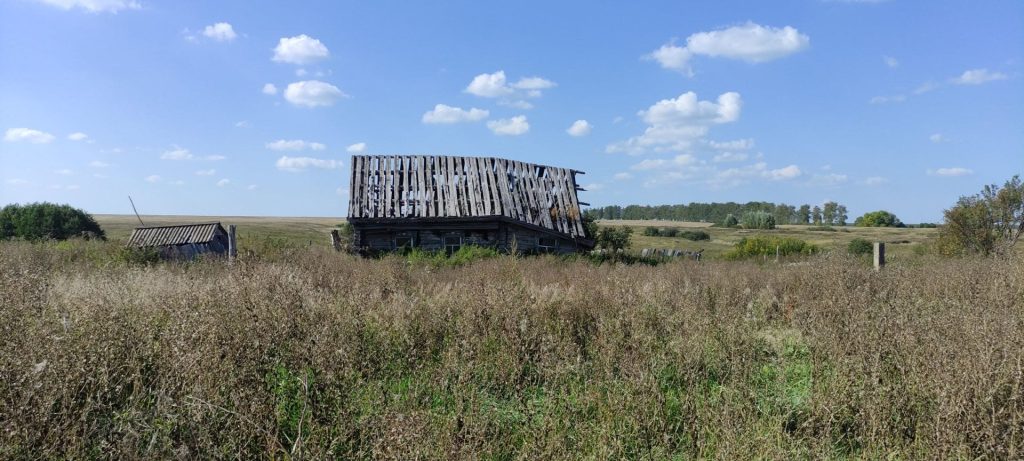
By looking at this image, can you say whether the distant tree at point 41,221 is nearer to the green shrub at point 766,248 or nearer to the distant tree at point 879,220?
the green shrub at point 766,248

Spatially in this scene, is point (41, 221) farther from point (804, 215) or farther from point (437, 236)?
point (804, 215)

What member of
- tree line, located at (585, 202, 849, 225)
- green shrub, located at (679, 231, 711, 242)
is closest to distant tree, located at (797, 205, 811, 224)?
tree line, located at (585, 202, 849, 225)

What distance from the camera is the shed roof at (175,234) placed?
24.0 m

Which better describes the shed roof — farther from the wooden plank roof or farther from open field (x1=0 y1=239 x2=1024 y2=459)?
open field (x1=0 y1=239 x2=1024 y2=459)

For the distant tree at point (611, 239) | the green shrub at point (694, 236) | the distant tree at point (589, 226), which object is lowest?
the green shrub at point (694, 236)

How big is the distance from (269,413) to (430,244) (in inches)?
717

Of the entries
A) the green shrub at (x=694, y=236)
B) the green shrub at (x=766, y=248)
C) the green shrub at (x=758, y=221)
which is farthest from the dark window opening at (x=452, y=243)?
the green shrub at (x=758, y=221)

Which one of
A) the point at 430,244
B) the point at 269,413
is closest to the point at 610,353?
the point at 269,413

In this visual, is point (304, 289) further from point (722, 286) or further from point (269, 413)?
point (722, 286)

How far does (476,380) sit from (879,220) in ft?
286

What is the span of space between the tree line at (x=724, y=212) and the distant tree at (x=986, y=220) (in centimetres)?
5765

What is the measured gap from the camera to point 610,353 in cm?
526

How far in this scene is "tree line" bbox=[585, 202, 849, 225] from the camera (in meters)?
90.3

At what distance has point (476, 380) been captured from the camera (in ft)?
16.5
